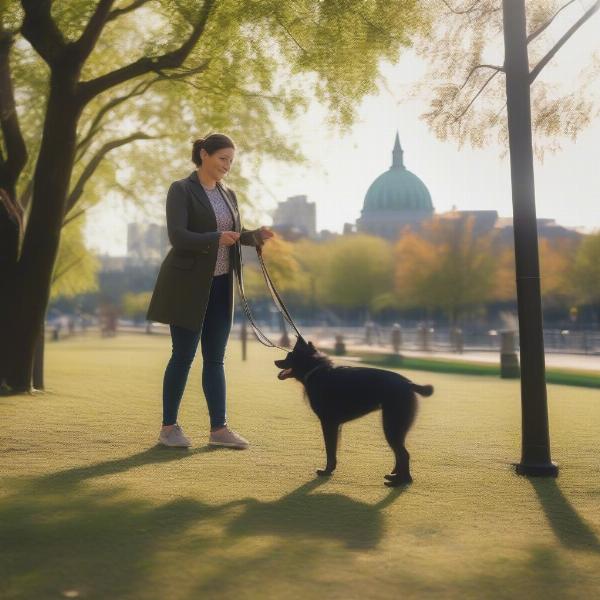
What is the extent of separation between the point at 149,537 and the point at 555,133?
4.60 metres

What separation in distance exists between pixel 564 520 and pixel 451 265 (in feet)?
180

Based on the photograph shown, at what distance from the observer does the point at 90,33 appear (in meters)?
9.91

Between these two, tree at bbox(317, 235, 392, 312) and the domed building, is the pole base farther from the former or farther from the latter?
the domed building

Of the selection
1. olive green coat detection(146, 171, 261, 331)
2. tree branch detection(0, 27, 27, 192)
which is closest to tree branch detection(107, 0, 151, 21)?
tree branch detection(0, 27, 27, 192)

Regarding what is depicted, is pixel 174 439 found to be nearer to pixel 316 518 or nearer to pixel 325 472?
pixel 325 472

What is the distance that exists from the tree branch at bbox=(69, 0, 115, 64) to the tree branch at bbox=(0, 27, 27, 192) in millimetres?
1208

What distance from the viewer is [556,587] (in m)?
3.23

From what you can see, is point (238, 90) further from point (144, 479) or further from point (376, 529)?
point (376, 529)

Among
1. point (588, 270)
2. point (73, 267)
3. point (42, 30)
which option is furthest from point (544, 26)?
point (588, 270)

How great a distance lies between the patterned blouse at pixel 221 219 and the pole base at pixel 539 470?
2.31 meters

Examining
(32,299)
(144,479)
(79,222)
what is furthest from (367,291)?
(144,479)

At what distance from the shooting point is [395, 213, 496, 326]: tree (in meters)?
58.0

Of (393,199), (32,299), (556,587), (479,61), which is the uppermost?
(393,199)

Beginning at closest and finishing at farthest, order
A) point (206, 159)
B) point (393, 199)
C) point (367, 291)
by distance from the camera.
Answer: point (206, 159)
point (367, 291)
point (393, 199)
